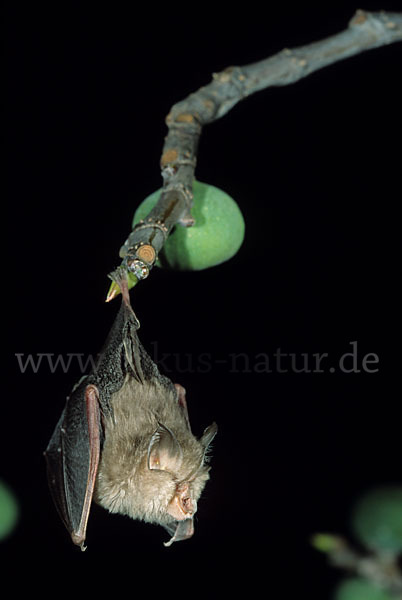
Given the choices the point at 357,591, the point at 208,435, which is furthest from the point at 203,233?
the point at 357,591

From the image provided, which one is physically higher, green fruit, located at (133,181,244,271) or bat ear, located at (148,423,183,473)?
green fruit, located at (133,181,244,271)

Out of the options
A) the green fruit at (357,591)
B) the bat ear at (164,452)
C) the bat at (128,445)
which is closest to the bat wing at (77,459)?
the bat at (128,445)

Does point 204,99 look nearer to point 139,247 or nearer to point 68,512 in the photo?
point 139,247

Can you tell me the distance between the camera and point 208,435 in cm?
180

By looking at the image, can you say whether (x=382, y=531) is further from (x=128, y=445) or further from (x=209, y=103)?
(x=209, y=103)

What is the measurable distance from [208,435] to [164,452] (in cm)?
15

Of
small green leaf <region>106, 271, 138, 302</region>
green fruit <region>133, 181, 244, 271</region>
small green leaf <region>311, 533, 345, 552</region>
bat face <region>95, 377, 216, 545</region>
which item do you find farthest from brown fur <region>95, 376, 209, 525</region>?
small green leaf <region>311, 533, 345, 552</region>

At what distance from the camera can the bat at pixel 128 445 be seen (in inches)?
67.7

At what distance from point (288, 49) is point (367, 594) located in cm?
223

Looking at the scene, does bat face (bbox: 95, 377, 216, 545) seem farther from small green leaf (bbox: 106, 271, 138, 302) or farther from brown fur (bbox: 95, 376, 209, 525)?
small green leaf (bbox: 106, 271, 138, 302)

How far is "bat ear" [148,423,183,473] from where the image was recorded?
1693mm

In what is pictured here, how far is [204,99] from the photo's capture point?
2.35m

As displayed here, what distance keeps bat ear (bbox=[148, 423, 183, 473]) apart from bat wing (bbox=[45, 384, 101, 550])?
6.8 inches

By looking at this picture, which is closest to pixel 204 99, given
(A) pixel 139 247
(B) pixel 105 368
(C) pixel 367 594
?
(A) pixel 139 247
